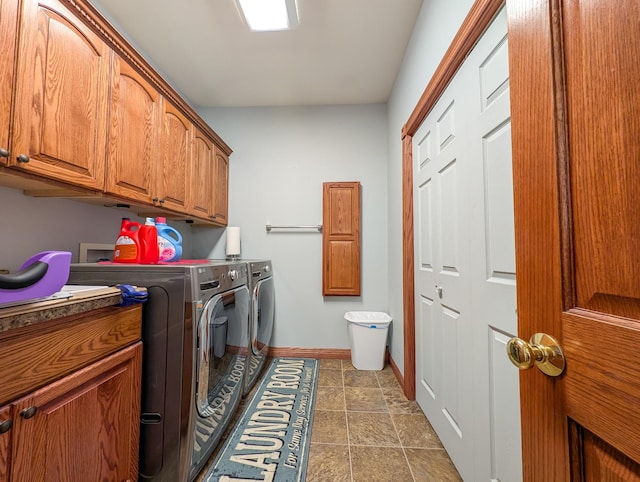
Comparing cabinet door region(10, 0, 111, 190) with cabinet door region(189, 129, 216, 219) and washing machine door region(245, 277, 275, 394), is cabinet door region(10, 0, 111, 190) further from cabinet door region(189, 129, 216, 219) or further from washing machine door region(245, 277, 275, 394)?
washing machine door region(245, 277, 275, 394)

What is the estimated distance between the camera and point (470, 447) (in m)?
1.13

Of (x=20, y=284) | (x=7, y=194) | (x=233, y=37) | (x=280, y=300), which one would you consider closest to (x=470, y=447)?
(x=20, y=284)

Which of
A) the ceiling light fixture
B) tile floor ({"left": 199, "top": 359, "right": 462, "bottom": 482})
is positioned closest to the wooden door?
tile floor ({"left": 199, "top": 359, "right": 462, "bottom": 482})

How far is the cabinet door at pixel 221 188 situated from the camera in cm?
251

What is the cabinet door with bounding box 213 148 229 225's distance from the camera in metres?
2.51

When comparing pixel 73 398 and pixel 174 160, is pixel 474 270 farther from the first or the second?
pixel 174 160

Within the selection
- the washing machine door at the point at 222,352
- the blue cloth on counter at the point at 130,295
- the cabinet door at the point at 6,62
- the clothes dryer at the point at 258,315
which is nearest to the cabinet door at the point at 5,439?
the blue cloth on counter at the point at 130,295

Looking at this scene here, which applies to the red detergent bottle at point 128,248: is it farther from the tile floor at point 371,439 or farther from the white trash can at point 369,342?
the white trash can at point 369,342

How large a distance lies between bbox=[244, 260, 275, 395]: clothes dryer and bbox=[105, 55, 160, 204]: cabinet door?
82 centimetres

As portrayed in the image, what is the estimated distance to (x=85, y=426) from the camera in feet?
2.92

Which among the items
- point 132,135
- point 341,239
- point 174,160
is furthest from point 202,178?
point 341,239

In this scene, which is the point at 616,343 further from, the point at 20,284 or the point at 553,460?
the point at 20,284

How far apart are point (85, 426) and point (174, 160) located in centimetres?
151

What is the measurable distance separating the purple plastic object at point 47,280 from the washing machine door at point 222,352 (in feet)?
1.67
